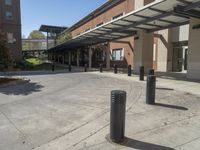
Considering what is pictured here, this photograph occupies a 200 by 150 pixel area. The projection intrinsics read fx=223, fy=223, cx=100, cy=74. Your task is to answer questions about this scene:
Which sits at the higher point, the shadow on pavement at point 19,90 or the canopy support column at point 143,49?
the canopy support column at point 143,49

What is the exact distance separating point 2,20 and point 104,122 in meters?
35.9

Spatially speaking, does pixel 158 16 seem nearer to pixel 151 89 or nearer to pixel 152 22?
pixel 152 22

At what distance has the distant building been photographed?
36562mm

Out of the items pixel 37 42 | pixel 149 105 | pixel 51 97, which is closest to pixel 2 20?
pixel 51 97

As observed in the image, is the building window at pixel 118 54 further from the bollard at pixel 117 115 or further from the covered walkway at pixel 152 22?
the bollard at pixel 117 115

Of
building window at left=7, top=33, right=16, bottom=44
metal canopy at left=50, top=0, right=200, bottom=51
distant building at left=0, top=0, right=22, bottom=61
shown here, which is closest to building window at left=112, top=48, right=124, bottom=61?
metal canopy at left=50, top=0, right=200, bottom=51

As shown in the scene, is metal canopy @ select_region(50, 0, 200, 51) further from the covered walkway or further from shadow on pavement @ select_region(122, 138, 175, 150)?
shadow on pavement @ select_region(122, 138, 175, 150)

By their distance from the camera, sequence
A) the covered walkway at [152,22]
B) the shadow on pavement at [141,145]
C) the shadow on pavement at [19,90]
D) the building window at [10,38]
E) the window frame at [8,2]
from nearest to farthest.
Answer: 1. the shadow on pavement at [141,145]
2. the shadow on pavement at [19,90]
3. the covered walkway at [152,22]
4. the building window at [10,38]
5. the window frame at [8,2]

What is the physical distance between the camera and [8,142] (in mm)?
4805

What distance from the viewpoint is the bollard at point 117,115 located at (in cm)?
454

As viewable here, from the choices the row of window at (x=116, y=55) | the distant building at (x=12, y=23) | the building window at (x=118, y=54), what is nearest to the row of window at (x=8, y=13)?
the distant building at (x=12, y=23)

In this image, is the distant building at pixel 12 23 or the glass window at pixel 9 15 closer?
the distant building at pixel 12 23

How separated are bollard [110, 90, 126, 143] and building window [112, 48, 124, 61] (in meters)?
24.3

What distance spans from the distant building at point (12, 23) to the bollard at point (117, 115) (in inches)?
1377
